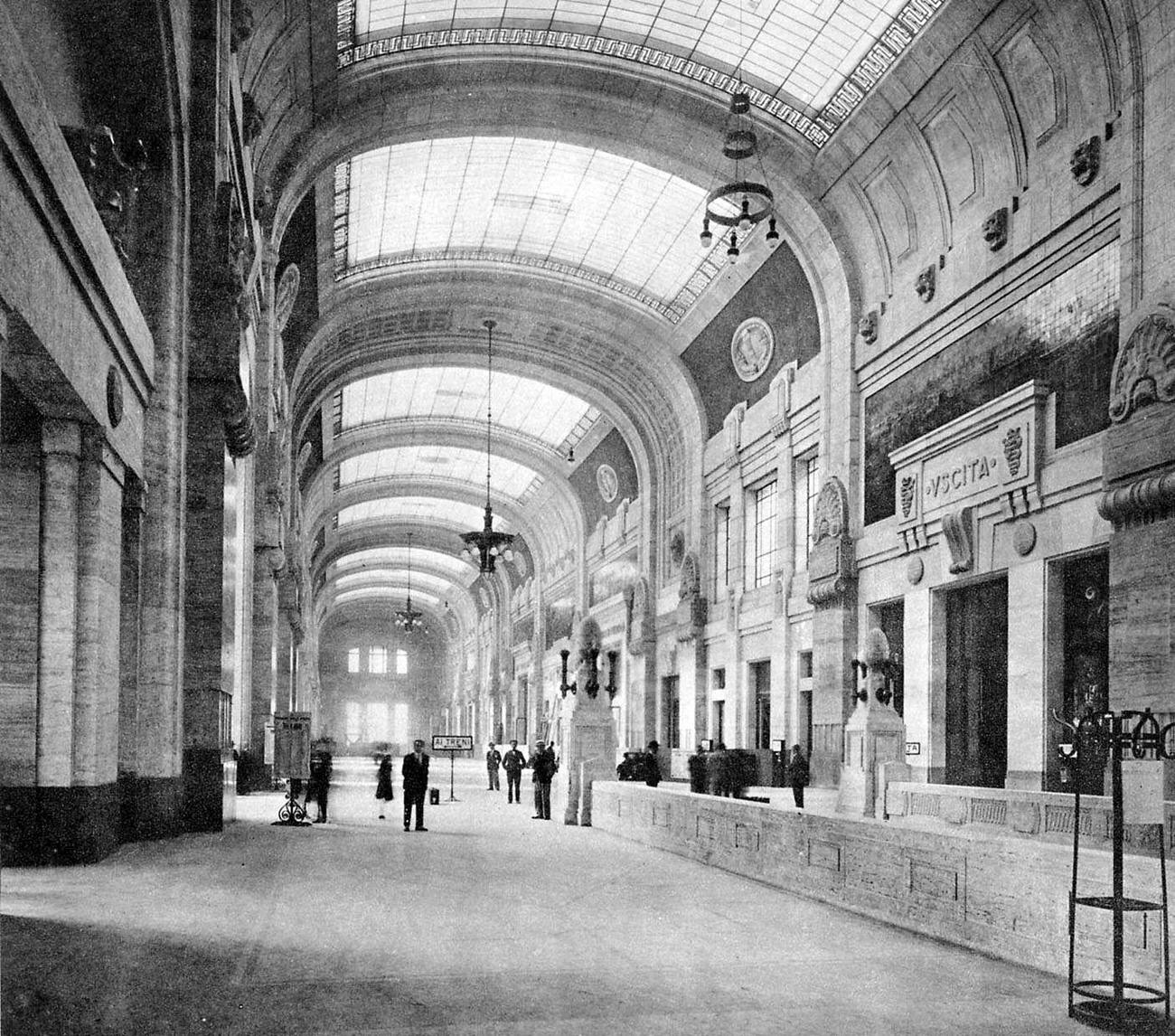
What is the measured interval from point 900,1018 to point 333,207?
17.4m

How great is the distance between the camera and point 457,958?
6.31 meters

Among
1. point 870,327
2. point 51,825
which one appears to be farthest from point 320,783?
point 870,327

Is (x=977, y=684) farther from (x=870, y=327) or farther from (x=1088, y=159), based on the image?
(x=1088, y=159)

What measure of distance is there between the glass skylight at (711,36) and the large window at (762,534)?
7.14 metres

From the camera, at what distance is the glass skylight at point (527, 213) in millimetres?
19406

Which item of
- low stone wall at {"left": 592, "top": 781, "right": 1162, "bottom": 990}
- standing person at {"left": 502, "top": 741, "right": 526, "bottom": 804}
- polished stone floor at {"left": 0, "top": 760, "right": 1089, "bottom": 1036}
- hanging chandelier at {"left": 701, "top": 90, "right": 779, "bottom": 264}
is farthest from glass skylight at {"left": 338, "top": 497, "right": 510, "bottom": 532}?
polished stone floor at {"left": 0, "top": 760, "right": 1089, "bottom": 1036}

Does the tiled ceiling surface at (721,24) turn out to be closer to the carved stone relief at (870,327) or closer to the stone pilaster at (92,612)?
the carved stone relief at (870,327)

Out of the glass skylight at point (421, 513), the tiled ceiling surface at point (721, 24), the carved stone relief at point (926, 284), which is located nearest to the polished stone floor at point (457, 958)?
the carved stone relief at point (926, 284)

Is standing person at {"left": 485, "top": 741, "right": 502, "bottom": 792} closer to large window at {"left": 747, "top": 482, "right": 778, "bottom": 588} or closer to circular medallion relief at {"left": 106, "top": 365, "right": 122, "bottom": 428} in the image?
large window at {"left": 747, "top": 482, "right": 778, "bottom": 588}

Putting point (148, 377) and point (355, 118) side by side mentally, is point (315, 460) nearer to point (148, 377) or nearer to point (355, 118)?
point (355, 118)

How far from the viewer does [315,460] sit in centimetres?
3275

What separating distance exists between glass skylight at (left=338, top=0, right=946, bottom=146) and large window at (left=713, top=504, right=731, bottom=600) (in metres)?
8.95

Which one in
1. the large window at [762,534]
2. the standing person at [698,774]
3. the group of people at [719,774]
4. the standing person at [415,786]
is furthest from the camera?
the large window at [762,534]

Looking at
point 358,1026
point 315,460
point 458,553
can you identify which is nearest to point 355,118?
point 358,1026
